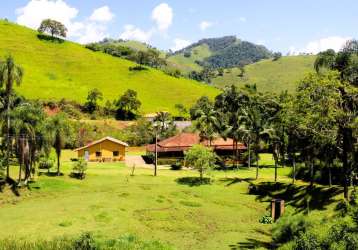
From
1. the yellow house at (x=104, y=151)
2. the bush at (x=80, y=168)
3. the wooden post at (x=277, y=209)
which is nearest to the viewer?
the wooden post at (x=277, y=209)

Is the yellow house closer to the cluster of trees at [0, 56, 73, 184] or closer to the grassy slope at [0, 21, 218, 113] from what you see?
the cluster of trees at [0, 56, 73, 184]

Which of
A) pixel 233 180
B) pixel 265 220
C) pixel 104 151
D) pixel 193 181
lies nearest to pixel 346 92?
pixel 265 220

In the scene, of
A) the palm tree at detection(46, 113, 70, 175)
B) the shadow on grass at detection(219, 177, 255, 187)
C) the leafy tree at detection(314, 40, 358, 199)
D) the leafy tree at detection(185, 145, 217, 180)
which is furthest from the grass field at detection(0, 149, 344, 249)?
the leafy tree at detection(314, 40, 358, 199)

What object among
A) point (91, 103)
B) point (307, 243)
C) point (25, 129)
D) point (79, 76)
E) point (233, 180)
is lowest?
point (307, 243)

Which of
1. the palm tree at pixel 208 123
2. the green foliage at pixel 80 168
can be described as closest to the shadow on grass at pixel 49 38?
the palm tree at pixel 208 123

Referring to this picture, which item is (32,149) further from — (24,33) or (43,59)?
(24,33)

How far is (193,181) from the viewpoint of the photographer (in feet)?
199

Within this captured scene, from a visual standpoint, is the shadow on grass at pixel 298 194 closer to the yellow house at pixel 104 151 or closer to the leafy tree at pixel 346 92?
the leafy tree at pixel 346 92

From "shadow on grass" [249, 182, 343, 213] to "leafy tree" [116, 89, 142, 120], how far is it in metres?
79.3

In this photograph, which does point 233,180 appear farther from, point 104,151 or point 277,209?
point 104,151

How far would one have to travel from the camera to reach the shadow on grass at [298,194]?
4912 cm

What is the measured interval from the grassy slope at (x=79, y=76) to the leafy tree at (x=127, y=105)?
29.5ft

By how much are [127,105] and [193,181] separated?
251ft

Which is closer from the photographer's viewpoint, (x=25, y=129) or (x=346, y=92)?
(x=346, y=92)
